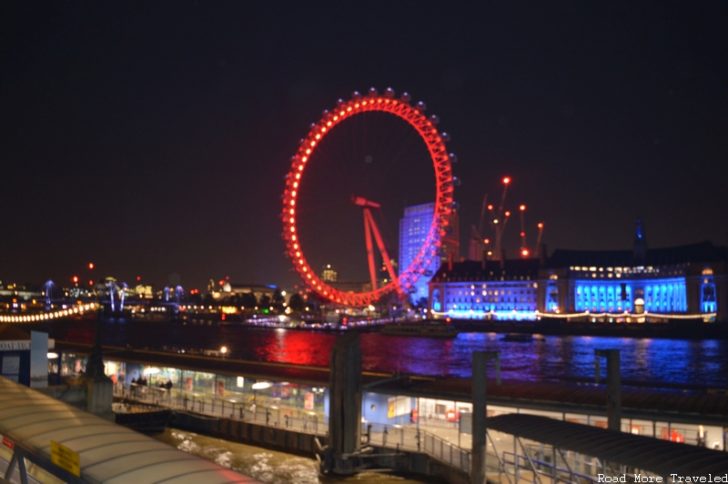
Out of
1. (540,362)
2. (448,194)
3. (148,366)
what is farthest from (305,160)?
(148,366)

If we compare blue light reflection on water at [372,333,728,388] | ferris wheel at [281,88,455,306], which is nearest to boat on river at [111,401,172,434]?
blue light reflection on water at [372,333,728,388]

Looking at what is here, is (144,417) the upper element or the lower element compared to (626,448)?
lower

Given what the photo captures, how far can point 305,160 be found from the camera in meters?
70.4

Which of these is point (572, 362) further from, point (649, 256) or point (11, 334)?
point (649, 256)

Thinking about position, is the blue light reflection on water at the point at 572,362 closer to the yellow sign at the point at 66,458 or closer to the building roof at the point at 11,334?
the building roof at the point at 11,334

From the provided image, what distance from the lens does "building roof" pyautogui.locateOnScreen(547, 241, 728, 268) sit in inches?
4781

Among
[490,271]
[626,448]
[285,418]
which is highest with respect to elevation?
[490,271]

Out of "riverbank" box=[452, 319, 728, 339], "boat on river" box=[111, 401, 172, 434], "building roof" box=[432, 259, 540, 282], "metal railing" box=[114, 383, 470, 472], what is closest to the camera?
"metal railing" box=[114, 383, 470, 472]

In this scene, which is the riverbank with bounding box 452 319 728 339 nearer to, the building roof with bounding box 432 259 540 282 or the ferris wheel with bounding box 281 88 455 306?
the building roof with bounding box 432 259 540 282

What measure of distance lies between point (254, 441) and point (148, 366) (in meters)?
9.94

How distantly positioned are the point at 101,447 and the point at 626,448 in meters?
8.13

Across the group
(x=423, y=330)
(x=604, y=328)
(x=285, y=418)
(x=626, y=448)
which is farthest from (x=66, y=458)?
(x=604, y=328)

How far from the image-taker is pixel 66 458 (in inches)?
282

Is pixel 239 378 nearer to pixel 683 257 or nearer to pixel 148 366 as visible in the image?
pixel 148 366
